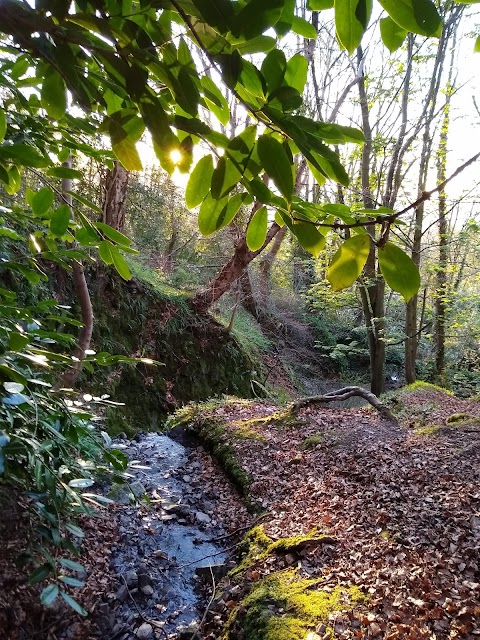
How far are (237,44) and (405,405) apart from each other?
609cm

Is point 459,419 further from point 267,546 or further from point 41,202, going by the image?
point 41,202

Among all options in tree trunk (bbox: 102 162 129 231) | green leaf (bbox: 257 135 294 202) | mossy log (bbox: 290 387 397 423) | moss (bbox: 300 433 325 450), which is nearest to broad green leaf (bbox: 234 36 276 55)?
green leaf (bbox: 257 135 294 202)

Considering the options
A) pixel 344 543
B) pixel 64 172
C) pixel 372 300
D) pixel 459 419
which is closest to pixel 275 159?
pixel 64 172

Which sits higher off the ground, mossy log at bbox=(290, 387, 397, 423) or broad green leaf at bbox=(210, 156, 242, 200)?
broad green leaf at bbox=(210, 156, 242, 200)

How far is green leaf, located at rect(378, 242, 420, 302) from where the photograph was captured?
19.2 inches

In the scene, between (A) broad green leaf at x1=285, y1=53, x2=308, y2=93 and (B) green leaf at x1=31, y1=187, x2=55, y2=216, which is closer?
(A) broad green leaf at x1=285, y1=53, x2=308, y2=93

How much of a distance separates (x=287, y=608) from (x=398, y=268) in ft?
6.87

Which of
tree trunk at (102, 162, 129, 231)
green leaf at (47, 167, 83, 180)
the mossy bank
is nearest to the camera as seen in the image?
green leaf at (47, 167, 83, 180)

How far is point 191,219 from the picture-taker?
10102mm

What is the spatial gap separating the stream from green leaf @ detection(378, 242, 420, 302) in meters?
1.27

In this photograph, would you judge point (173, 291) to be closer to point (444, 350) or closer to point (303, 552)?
point (303, 552)

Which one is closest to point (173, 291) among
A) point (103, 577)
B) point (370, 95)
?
point (370, 95)

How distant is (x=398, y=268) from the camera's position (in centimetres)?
49

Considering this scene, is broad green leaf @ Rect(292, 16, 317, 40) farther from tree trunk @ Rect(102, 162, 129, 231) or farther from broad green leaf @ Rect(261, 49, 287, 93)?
tree trunk @ Rect(102, 162, 129, 231)
